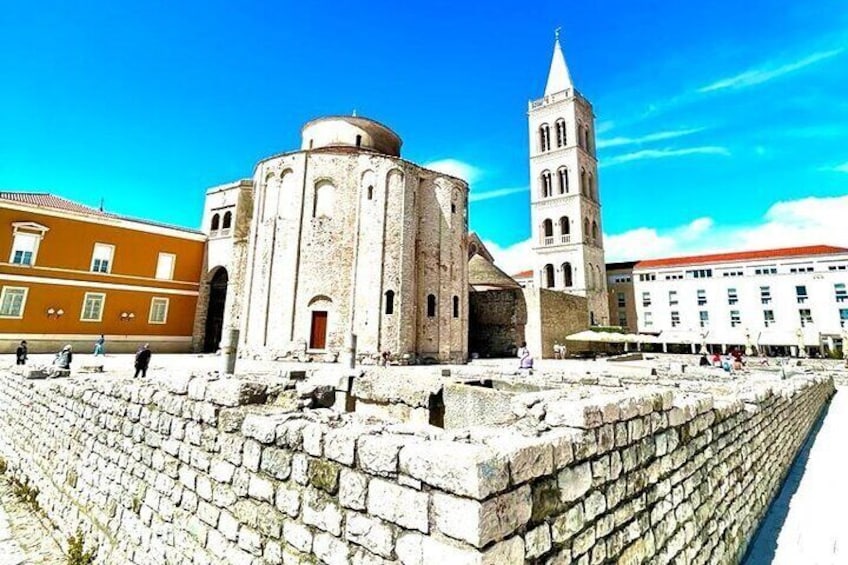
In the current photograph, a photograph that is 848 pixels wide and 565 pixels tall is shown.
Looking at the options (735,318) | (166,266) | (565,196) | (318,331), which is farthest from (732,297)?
(166,266)

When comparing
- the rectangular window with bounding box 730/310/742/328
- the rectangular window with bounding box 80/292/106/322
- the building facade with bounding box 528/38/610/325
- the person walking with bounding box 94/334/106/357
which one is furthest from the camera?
the rectangular window with bounding box 730/310/742/328

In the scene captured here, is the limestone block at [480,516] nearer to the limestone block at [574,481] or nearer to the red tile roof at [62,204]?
the limestone block at [574,481]

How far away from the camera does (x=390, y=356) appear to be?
68.7 ft

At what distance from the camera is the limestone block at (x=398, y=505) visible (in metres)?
2.03

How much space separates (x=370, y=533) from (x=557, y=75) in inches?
2015

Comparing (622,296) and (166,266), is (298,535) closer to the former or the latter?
(166,266)

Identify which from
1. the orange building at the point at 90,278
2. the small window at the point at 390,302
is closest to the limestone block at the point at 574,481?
the small window at the point at 390,302

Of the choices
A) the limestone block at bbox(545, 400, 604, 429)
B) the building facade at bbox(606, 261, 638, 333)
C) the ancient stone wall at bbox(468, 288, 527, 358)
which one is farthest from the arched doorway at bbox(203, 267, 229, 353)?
the building facade at bbox(606, 261, 638, 333)

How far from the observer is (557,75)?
147 feet

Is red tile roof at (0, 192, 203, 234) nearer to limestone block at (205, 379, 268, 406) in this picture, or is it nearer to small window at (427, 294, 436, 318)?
small window at (427, 294, 436, 318)

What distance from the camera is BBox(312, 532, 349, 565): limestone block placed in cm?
239

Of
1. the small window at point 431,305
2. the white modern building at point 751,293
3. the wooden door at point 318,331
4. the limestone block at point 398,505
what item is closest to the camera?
the limestone block at point 398,505

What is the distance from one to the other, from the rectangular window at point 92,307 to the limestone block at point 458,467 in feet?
87.6

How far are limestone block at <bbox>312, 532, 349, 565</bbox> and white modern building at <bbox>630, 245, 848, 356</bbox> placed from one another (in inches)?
1583
